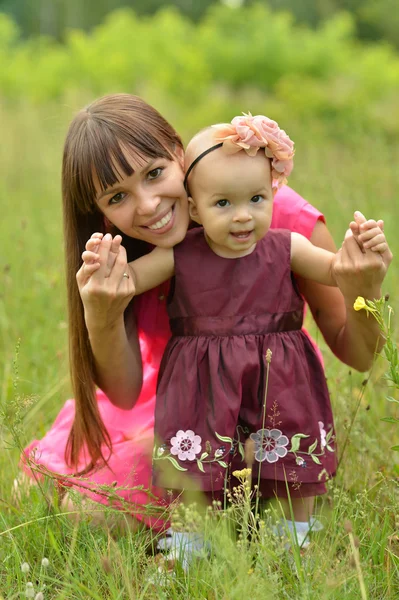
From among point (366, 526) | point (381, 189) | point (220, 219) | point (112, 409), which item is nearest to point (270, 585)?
point (366, 526)

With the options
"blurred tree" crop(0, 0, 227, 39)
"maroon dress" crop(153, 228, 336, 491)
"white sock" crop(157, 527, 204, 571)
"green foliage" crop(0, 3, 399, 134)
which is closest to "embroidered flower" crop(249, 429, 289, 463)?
"maroon dress" crop(153, 228, 336, 491)

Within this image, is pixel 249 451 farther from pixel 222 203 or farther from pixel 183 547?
pixel 222 203

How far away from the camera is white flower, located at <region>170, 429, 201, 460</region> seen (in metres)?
1.95

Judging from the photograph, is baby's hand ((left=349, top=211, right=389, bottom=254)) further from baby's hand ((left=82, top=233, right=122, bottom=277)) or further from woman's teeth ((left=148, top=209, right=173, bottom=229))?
baby's hand ((left=82, top=233, right=122, bottom=277))

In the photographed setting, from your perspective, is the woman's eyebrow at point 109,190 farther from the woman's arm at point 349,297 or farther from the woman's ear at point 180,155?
the woman's arm at point 349,297

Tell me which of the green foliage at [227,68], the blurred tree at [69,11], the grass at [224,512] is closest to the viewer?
the grass at [224,512]

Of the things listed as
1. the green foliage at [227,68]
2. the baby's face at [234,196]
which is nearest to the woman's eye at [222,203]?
the baby's face at [234,196]

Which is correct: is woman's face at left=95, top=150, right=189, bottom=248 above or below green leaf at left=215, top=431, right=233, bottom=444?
above

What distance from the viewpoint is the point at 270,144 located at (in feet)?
6.04

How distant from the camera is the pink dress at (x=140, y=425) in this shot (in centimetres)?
221

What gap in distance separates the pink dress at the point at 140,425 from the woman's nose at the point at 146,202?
335 millimetres

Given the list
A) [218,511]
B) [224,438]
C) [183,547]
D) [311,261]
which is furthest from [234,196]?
[183,547]

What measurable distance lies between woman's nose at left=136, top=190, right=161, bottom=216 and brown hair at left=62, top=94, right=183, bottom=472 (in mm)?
63

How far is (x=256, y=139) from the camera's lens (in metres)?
1.81
